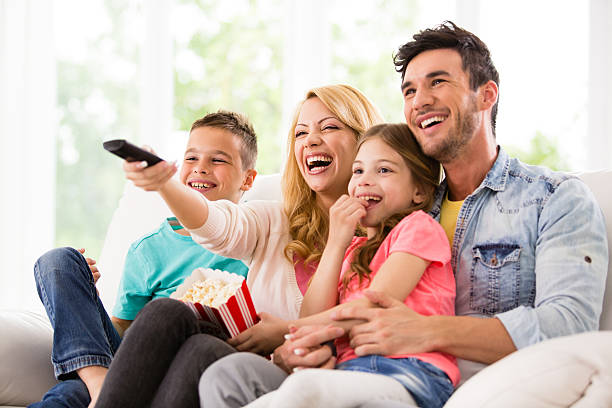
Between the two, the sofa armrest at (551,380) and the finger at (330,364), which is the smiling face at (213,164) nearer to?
the finger at (330,364)

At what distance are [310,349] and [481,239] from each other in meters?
0.54

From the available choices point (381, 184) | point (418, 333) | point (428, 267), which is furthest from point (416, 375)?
point (381, 184)

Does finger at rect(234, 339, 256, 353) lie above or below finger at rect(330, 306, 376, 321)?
below

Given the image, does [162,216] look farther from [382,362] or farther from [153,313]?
[382,362]

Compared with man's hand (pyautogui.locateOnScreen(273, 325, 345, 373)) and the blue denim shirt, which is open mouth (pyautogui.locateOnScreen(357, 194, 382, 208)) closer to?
the blue denim shirt

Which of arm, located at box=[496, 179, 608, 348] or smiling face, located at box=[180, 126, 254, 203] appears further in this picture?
smiling face, located at box=[180, 126, 254, 203]

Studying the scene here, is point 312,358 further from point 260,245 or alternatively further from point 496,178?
point 496,178

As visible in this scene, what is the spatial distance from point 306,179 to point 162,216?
652mm

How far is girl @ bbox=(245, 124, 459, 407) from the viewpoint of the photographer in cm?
115

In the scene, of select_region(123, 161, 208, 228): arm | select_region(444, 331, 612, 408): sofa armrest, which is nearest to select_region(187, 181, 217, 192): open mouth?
select_region(123, 161, 208, 228): arm

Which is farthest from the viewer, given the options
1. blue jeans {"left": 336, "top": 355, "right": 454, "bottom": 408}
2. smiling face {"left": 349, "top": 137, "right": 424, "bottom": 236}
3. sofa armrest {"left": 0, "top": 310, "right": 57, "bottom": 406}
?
sofa armrest {"left": 0, "top": 310, "right": 57, "bottom": 406}

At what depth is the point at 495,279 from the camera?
1543 mm

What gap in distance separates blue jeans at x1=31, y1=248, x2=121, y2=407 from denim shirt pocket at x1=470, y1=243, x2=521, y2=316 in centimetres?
95

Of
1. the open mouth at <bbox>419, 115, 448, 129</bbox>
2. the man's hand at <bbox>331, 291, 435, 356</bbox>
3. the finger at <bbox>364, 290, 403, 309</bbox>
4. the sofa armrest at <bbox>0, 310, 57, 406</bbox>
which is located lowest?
the sofa armrest at <bbox>0, 310, 57, 406</bbox>
